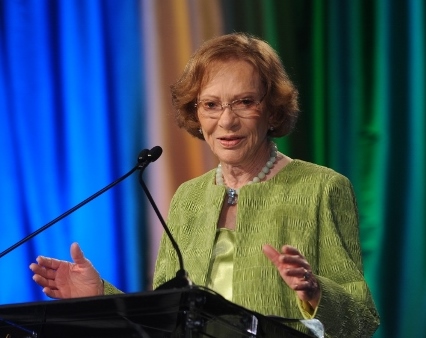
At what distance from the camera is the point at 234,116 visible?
2.61 meters

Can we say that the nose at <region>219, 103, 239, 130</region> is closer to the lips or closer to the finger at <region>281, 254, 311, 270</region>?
the lips

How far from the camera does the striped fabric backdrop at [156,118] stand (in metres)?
3.23

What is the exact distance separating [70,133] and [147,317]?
1.84 metres

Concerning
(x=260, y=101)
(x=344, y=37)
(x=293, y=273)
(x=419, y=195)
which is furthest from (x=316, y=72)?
(x=293, y=273)

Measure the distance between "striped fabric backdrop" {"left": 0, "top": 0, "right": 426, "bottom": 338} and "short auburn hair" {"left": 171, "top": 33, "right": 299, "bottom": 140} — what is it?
0.59 meters

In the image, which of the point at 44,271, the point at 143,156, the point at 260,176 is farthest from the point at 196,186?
the point at 44,271

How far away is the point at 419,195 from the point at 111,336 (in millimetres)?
1539

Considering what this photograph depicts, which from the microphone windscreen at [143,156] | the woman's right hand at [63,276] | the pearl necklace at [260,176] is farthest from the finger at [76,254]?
the pearl necklace at [260,176]

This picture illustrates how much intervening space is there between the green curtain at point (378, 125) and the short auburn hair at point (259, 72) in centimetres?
57

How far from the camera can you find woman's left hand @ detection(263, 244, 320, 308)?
1.97 m

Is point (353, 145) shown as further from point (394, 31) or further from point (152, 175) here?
point (152, 175)

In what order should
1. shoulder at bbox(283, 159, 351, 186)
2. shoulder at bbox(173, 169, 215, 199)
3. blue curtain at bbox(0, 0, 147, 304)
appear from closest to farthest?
shoulder at bbox(283, 159, 351, 186) < shoulder at bbox(173, 169, 215, 199) < blue curtain at bbox(0, 0, 147, 304)

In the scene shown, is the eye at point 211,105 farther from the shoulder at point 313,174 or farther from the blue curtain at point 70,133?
the blue curtain at point 70,133

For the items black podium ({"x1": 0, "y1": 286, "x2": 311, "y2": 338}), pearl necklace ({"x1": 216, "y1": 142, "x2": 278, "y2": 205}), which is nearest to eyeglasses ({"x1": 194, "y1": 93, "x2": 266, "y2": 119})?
pearl necklace ({"x1": 216, "y1": 142, "x2": 278, "y2": 205})
